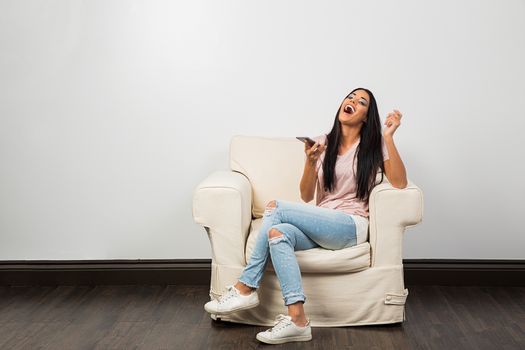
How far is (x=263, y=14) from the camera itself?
3.71 meters

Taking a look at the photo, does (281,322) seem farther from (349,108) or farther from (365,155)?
(349,108)

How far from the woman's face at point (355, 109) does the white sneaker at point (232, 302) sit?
0.81m

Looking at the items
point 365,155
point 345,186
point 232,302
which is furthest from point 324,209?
point 232,302

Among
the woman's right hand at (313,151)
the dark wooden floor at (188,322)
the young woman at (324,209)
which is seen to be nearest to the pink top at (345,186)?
the young woman at (324,209)

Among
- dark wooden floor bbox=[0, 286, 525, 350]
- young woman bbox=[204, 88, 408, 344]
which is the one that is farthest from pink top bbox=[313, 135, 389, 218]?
dark wooden floor bbox=[0, 286, 525, 350]

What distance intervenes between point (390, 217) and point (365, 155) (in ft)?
0.92

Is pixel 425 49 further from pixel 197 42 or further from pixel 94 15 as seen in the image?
pixel 94 15

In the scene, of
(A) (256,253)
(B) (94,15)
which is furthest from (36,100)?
(A) (256,253)

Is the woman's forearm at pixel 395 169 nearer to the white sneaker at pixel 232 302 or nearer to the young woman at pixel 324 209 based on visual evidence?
the young woman at pixel 324 209

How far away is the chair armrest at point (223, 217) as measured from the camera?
3.06 m

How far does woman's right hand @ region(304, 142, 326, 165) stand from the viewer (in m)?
3.05

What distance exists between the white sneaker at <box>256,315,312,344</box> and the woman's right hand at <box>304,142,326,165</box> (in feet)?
2.12

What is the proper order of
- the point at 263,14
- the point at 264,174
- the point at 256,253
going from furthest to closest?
the point at 263,14 < the point at 264,174 < the point at 256,253

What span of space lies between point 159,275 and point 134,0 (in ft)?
4.44
